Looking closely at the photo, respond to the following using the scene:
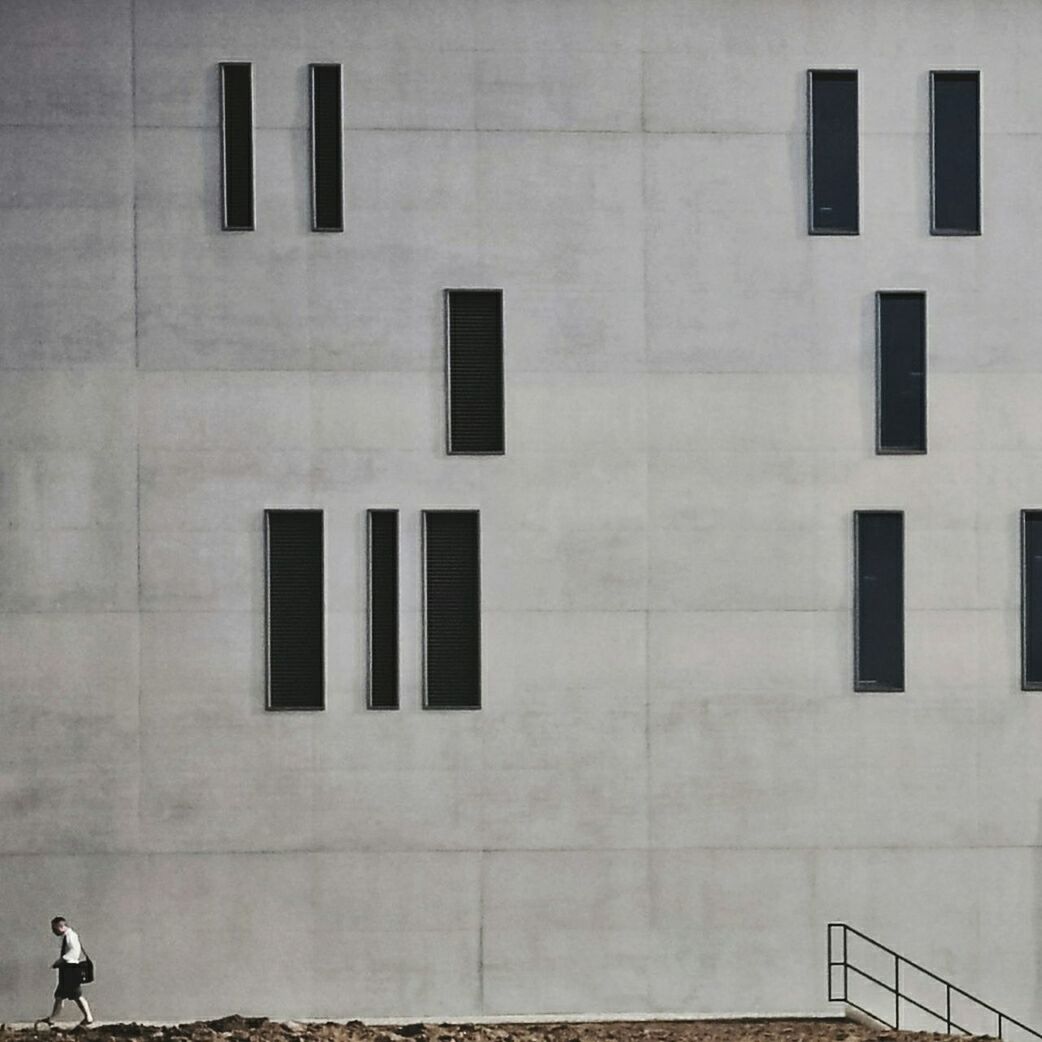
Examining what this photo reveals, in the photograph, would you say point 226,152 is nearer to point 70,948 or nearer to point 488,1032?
point 70,948

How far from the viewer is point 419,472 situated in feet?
51.9

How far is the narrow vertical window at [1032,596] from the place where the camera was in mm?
16094

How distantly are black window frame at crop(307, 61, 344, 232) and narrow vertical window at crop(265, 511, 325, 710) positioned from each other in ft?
10.9

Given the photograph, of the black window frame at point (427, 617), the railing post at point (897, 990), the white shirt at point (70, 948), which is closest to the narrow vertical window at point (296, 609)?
the black window frame at point (427, 617)

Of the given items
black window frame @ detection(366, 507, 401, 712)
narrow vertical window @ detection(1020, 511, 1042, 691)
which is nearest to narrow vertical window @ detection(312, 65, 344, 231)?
black window frame @ detection(366, 507, 401, 712)

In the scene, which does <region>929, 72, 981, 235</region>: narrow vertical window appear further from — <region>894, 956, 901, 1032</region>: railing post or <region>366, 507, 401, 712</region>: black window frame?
<region>894, 956, 901, 1032</region>: railing post

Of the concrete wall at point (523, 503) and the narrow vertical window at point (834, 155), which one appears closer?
the concrete wall at point (523, 503)

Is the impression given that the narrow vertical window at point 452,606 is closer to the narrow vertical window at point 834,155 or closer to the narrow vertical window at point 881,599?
the narrow vertical window at point 881,599

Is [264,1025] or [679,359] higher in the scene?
[679,359]

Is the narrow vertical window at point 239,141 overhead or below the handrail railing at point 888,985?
overhead

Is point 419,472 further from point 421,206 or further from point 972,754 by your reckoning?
point 972,754

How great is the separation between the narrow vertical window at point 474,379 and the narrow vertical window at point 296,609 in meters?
1.97

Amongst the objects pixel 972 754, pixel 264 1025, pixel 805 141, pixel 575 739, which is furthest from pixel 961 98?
pixel 264 1025

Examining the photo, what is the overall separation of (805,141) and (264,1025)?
11.6 metres
